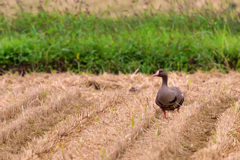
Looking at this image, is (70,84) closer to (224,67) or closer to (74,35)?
(74,35)

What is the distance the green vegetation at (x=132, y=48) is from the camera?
6.72 meters

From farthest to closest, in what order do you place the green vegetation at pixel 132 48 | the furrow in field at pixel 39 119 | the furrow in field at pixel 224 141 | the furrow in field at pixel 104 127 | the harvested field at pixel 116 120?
A: 1. the green vegetation at pixel 132 48
2. the furrow in field at pixel 39 119
3. the furrow in field at pixel 104 127
4. the harvested field at pixel 116 120
5. the furrow in field at pixel 224 141

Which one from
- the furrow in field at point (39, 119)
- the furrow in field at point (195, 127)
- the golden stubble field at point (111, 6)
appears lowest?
the furrow in field at point (39, 119)

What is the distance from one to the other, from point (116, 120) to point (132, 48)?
9.89 feet

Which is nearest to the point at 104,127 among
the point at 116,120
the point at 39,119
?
the point at 116,120

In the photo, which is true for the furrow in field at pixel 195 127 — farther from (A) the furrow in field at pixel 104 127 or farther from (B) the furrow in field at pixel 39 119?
(B) the furrow in field at pixel 39 119

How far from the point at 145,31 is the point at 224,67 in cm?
207

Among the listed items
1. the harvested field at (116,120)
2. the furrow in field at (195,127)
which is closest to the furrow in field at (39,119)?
the harvested field at (116,120)

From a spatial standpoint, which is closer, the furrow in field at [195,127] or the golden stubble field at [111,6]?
the furrow in field at [195,127]

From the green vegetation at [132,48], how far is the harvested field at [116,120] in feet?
2.74

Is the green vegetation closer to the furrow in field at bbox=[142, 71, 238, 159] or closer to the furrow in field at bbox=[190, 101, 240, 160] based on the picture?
the furrow in field at bbox=[142, 71, 238, 159]

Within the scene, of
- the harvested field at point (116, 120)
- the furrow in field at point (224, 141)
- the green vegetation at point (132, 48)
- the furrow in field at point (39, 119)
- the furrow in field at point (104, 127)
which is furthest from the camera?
the green vegetation at point (132, 48)

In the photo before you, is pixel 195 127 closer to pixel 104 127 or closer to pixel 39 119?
pixel 104 127

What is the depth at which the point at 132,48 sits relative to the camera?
6.91 meters
